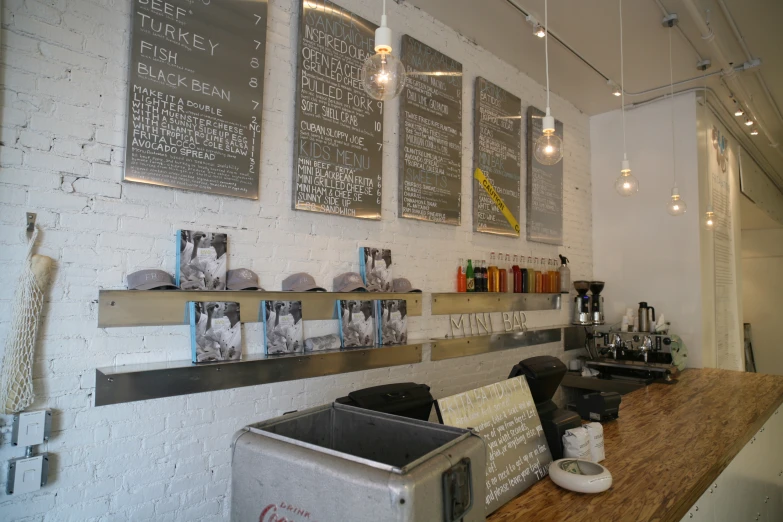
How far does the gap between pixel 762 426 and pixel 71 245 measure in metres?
3.79

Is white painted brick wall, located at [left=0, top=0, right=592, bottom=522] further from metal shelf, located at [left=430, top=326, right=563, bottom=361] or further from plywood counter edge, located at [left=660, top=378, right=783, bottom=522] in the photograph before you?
plywood counter edge, located at [left=660, top=378, right=783, bottom=522]

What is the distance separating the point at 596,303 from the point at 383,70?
4.24 metres

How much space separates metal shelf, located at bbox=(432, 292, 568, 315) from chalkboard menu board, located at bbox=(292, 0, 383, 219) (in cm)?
94

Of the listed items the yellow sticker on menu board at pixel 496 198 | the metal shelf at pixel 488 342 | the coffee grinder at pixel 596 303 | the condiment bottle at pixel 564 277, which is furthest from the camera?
the coffee grinder at pixel 596 303

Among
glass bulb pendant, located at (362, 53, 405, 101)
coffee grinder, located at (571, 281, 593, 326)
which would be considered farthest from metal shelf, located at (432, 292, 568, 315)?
glass bulb pendant, located at (362, 53, 405, 101)

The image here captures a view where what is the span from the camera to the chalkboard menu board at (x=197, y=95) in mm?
2186

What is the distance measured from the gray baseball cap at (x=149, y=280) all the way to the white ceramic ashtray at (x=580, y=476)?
1808 mm

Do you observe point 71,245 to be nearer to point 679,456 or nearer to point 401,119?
point 401,119

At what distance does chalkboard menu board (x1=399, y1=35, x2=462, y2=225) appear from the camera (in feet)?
11.2

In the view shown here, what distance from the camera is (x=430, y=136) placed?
358 cm

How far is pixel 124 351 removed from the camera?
2125 mm

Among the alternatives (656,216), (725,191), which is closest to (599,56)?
(656,216)

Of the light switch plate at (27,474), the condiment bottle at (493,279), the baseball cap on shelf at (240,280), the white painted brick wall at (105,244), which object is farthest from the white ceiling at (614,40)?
the light switch plate at (27,474)

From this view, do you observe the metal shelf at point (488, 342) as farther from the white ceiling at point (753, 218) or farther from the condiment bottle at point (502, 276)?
the white ceiling at point (753, 218)
